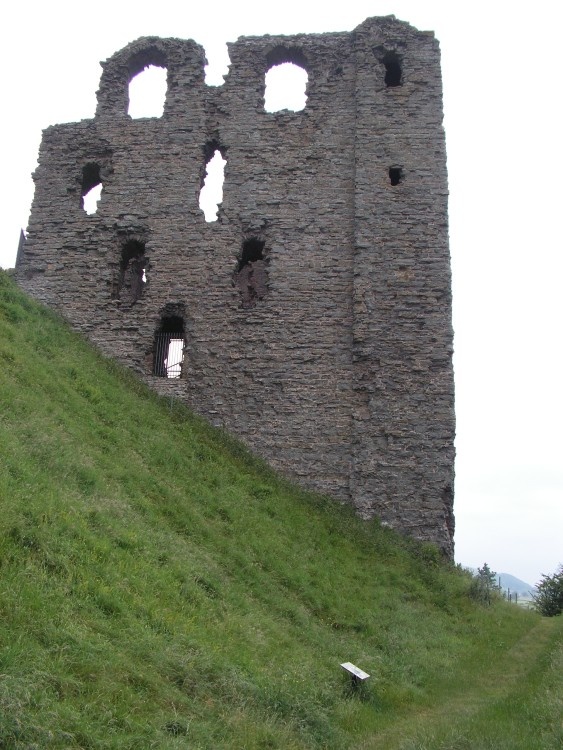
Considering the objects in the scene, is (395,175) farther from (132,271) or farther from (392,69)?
(132,271)

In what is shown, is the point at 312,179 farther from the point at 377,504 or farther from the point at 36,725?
the point at 36,725

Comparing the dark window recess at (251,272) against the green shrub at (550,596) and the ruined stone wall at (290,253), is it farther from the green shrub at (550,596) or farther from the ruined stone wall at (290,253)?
the green shrub at (550,596)

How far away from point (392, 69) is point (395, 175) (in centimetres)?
335

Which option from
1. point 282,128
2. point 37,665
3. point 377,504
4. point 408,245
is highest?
point 282,128

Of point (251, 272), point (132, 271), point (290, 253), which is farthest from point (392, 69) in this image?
point (132, 271)

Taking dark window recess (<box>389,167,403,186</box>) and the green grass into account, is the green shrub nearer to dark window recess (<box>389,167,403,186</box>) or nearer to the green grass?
the green grass

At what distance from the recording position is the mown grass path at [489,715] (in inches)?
227

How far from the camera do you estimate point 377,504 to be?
45.8 ft

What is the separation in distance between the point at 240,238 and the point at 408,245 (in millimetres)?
3952

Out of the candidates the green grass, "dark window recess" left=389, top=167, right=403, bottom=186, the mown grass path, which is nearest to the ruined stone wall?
"dark window recess" left=389, top=167, right=403, bottom=186

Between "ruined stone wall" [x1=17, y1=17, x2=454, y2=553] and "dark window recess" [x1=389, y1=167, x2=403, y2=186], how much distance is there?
4cm

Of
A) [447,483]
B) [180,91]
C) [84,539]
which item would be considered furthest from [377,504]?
[180,91]

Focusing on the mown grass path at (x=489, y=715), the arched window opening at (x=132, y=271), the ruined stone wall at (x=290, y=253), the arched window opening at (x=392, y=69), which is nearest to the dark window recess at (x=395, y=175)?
the ruined stone wall at (x=290, y=253)

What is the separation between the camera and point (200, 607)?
729 cm
